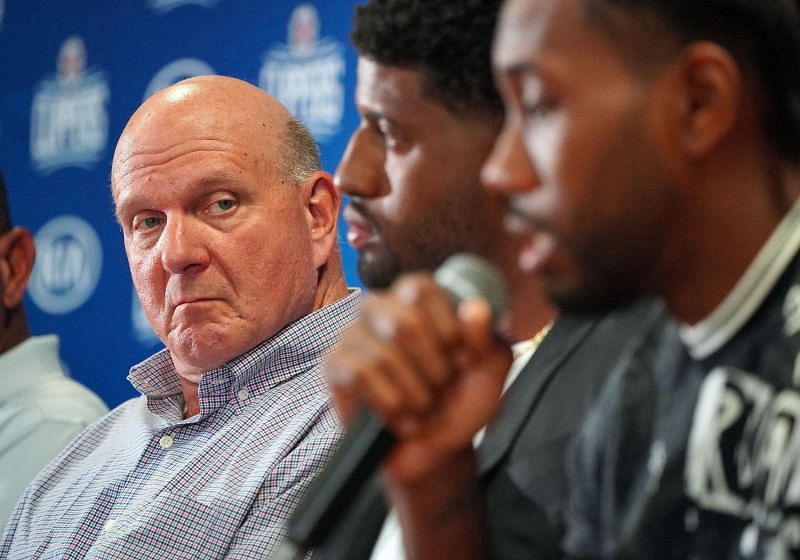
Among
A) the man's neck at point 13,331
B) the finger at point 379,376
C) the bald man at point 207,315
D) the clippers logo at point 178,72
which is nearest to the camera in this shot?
the finger at point 379,376

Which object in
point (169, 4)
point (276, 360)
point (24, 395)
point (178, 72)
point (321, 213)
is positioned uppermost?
point (169, 4)

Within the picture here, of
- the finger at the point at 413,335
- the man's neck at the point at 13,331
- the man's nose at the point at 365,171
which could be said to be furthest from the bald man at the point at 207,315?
the finger at the point at 413,335

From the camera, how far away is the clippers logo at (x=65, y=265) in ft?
10.7

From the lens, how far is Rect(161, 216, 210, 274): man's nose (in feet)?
6.68

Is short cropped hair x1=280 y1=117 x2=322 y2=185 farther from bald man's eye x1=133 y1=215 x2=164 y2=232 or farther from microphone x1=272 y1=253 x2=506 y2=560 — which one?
microphone x1=272 y1=253 x2=506 y2=560

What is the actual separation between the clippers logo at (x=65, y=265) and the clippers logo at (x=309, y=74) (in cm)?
72

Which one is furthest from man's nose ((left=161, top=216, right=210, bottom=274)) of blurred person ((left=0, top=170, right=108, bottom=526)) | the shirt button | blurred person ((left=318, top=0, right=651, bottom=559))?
blurred person ((left=318, top=0, right=651, bottom=559))

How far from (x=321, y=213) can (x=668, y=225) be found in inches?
51.8

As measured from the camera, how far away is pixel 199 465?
184 centimetres

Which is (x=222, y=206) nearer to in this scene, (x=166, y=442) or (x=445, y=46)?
(x=166, y=442)

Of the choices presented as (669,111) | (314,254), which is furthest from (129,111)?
(669,111)

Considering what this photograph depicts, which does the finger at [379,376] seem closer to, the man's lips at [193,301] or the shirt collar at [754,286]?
the shirt collar at [754,286]

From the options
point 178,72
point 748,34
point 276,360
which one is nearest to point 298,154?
point 276,360

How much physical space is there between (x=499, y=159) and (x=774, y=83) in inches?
8.3
